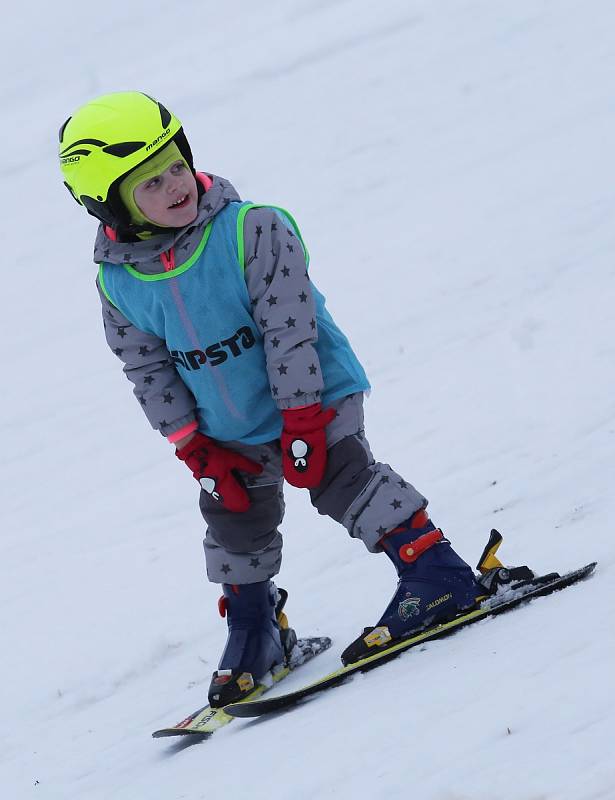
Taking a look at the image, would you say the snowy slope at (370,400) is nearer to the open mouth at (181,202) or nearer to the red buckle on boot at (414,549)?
the red buckle on boot at (414,549)

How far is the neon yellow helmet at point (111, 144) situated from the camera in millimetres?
3713

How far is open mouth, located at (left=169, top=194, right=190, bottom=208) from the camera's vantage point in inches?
149

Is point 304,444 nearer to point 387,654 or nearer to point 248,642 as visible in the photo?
point 387,654

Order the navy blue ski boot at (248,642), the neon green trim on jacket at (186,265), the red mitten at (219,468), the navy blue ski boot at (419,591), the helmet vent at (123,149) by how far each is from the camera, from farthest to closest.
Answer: the navy blue ski boot at (248,642)
the red mitten at (219,468)
the navy blue ski boot at (419,591)
the neon green trim on jacket at (186,265)
the helmet vent at (123,149)

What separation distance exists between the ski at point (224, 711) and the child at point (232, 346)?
95 millimetres

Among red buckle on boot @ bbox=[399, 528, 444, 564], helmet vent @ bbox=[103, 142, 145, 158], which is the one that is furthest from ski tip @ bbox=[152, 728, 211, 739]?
helmet vent @ bbox=[103, 142, 145, 158]

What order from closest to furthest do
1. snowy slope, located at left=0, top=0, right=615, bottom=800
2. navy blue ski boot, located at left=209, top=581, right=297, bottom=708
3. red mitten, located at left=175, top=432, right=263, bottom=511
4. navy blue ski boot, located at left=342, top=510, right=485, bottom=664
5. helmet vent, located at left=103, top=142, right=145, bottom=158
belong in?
snowy slope, located at left=0, top=0, right=615, bottom=800, helmet vent, located at left=103, top=142, right=145, bottom=158, navy blue ski boot, located at left=342, top=510, right=485, bottom=664, red mitten, located at left=175, top=432, right=263, bottom=511, navy blue ski boot, located at left=209, top=581, right=297, bottom=708

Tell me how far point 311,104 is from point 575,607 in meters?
11.1

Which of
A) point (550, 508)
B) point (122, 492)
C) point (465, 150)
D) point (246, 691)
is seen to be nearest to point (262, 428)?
point (246, 691)

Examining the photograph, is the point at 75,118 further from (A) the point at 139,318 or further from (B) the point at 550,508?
(B) the point at 550,508

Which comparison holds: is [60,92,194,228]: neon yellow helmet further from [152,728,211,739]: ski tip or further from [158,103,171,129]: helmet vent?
[152,728,211,739]: ski tip

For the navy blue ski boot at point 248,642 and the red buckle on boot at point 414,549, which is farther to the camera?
the navy blue ski boot at point 248,642

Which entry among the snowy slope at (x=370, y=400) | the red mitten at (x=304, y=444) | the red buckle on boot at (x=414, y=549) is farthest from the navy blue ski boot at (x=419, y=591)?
the red mitten at (x=304, y=444)

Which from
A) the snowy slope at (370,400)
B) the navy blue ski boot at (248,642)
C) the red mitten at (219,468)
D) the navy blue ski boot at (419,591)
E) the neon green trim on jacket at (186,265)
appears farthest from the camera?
the navy blue ski boot at (248,642)
